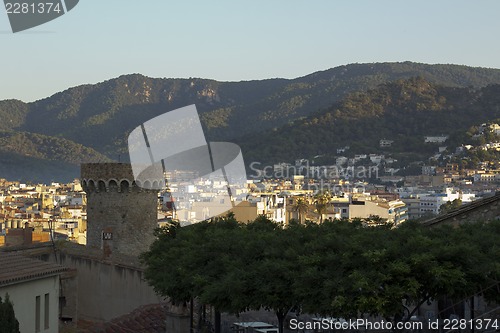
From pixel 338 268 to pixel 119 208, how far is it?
1707 cm

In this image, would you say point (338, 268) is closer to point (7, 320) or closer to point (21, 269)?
point (7, 320)

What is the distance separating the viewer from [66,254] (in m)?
29.6

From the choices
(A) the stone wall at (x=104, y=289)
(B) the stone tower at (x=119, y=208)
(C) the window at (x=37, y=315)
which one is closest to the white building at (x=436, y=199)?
(B) the stone tower at (x=119, y=208)

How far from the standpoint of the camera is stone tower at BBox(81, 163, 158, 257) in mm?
32969

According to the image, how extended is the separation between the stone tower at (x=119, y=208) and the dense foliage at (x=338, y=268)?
11118 millimetres

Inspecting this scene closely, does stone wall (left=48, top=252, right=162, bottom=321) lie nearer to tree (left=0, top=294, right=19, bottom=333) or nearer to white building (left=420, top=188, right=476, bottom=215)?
tree (left=0, top=294, right=19, bottom=333)

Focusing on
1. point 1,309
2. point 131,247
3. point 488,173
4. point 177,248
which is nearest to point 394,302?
point 1,309

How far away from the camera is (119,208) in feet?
110

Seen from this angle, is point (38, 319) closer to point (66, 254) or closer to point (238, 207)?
point (66, 254)

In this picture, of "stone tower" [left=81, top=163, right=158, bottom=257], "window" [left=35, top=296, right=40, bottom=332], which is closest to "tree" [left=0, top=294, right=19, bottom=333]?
"window" [left=35, top=296, right=40, bottom=332]

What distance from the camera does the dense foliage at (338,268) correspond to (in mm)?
16266

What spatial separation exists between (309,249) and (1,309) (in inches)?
227

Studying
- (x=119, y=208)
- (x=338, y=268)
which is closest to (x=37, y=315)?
(x=338, y=268)

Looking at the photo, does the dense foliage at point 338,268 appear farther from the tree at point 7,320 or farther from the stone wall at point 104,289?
the stone wall at point 104,289
